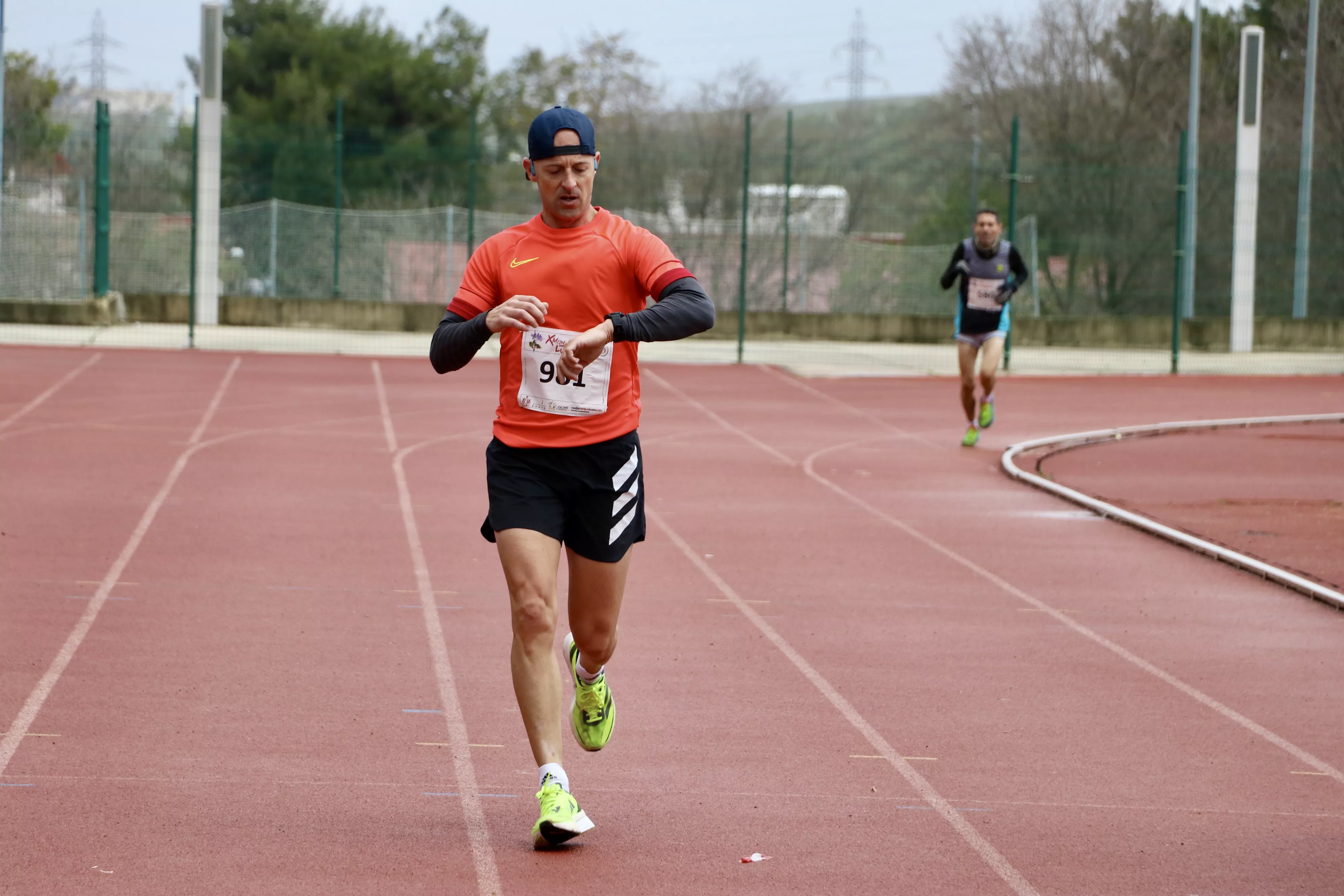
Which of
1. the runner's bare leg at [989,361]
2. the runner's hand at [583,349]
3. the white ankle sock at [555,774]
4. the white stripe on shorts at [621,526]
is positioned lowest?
the white ankle sock at [555,774]

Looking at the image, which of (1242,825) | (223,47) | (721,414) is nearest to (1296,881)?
(1242,825)

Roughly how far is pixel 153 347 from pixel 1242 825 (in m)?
20.0

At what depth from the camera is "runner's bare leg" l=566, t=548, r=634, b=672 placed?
496 centimetres

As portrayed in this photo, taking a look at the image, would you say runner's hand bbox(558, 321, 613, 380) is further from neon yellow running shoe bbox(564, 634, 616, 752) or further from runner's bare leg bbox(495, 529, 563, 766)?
neon yellow running shoe bbox(564, 634, 616, 752)

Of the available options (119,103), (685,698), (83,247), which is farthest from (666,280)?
(119,103)

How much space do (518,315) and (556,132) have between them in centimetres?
52

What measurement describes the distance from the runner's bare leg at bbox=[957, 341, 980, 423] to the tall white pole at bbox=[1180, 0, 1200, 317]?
909 cm

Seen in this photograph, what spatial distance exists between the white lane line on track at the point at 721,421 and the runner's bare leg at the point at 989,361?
1787 millimetres

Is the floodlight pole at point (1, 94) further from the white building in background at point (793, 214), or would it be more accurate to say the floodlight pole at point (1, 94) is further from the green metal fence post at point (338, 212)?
the white building in background at point (793, 214)

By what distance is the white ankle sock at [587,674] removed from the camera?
5102 millimetres

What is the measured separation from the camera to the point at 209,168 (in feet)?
82.7

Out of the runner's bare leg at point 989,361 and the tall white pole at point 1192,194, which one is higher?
the tall white pole at point 1192,194

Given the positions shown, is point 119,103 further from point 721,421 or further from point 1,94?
point 721,421

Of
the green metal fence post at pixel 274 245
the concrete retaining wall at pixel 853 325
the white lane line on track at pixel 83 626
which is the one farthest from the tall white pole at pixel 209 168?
the white lane line on track at pixel 83 626
